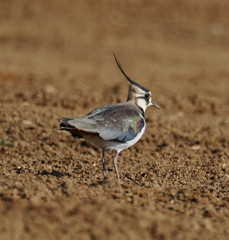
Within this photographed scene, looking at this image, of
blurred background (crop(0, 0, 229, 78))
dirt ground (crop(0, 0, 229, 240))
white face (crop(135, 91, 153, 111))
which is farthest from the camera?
blurred background (crop(0, 0, 229, 78))

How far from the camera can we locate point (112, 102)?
440 inches

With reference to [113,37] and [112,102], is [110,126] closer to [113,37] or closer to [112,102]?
[112,102]

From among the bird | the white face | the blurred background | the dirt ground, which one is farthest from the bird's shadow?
the blurred background

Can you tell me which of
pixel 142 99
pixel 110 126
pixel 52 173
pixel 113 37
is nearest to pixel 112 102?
pixel 142 99

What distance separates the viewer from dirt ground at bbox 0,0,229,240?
4980 mm

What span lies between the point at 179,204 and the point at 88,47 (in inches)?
543

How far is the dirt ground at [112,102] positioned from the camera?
4.98m

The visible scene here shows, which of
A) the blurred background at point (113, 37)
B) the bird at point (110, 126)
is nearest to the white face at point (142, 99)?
the bird at point (110, 126)

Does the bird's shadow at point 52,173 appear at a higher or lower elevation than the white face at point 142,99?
lower

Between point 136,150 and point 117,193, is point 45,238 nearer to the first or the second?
→ point 117,193

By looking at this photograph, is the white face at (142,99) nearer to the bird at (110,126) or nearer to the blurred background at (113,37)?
the bird at (110,126)

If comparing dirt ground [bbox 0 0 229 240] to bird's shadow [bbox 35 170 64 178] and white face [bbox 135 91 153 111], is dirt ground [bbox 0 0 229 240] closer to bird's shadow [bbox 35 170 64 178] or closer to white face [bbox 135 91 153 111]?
bird's shadow [bbox 35 170 64 178]

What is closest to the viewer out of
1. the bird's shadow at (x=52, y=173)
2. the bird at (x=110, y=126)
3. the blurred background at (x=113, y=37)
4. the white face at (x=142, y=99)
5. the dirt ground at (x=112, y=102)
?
the dirt ground at (x=112, y=102)

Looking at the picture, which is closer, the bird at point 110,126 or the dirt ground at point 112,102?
the dirt ground at point 112,102
